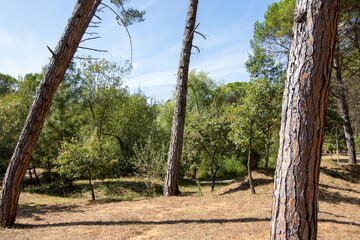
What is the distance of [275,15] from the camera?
14.1 meters

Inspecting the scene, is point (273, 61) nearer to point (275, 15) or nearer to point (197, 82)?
point (275, 15)

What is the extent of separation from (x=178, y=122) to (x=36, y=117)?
4376 millimetres

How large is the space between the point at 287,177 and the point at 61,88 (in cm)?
1675

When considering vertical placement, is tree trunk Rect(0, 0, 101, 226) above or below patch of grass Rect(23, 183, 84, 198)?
above

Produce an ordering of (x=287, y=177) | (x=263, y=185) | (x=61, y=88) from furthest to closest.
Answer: (x=61, y=88) < (x=263, y=185) < (x=287, y=177)

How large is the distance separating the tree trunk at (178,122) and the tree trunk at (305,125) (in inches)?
226

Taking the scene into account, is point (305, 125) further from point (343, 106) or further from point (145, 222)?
point (343, 106)

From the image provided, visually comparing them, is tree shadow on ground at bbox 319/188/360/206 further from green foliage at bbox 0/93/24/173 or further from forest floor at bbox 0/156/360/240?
green foliage at bbox 0/93/24/173

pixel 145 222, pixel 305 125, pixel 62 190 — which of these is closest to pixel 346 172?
pixel 145 222

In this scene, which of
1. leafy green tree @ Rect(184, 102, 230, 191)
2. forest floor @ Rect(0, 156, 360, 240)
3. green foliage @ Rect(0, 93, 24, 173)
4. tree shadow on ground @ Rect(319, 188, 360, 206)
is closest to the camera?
forest floor @ Rect(0, 156, 360, 240)

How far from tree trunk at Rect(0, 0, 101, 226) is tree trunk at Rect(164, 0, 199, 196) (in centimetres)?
380

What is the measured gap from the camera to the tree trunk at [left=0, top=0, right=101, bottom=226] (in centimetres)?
493

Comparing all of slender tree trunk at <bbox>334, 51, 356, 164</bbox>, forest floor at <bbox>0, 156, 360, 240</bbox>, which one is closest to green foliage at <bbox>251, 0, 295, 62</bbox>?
slender tree trunk at <bbox>334, 51, 356, 164</bbox>

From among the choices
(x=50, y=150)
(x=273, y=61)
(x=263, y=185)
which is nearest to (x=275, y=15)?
(x=273, y=61)
